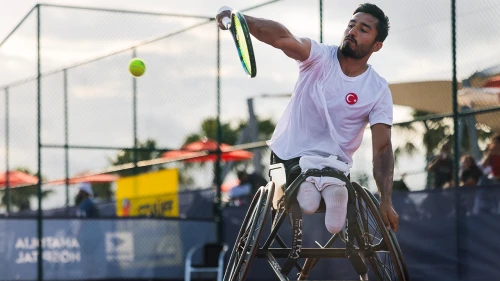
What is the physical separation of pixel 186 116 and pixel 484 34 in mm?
4868

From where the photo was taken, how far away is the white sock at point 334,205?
4.95m

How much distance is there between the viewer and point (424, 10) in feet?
30.7

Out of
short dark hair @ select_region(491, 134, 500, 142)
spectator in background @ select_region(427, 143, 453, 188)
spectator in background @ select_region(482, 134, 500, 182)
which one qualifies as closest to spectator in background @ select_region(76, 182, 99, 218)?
spectator in background @ select_region(427, 143, 453, 188)

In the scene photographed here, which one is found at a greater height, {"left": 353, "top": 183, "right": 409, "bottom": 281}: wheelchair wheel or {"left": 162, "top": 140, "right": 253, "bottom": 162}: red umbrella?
{"left": 162, "top": 140, "right": 253, "bottom": 162}: red umbrella

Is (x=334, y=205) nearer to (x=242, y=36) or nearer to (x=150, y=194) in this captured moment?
(x=242, y=36)

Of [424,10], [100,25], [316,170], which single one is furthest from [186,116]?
[316,170]

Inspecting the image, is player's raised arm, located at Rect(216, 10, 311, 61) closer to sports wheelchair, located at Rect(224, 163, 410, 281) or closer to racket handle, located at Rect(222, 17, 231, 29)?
racket handle, located at Rect(222, 17, 231, 29)

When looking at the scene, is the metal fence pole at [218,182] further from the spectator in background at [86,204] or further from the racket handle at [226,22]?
the racket handle at [226,22]

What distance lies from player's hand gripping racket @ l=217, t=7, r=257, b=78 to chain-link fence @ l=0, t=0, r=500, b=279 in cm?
421

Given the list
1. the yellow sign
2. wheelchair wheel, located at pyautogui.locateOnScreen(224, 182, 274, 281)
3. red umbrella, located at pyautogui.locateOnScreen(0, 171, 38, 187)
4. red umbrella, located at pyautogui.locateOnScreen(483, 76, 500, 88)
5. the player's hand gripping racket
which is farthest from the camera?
red umbrella, located at pyautogui.locateOnScreen(0, 171, 38, 187)

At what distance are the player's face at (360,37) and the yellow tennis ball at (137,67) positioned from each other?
7568 mm

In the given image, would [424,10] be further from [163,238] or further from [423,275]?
[163,238]

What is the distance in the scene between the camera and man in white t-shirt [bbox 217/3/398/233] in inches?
205

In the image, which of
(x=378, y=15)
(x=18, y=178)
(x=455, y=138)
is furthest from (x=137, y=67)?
(x=378, y=15)
